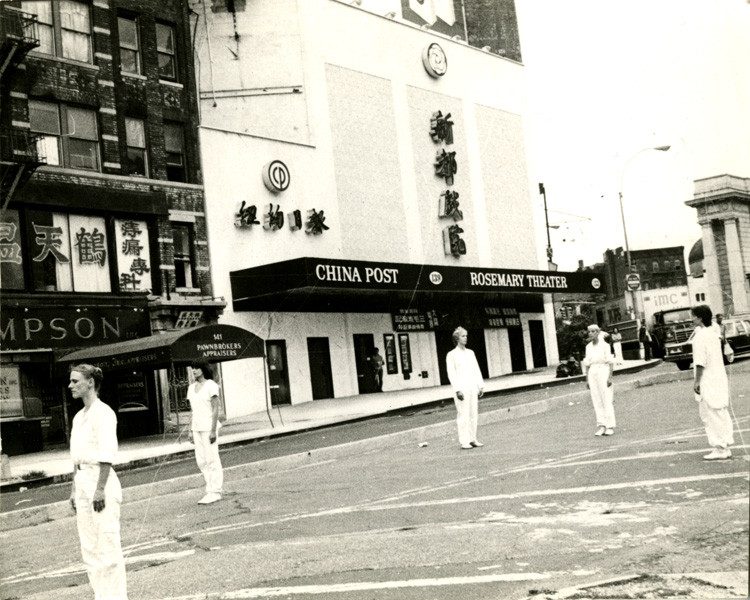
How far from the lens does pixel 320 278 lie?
105ft

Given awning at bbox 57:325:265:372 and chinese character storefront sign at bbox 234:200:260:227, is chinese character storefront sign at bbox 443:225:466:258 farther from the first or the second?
awning at bbox 57:325:265:372

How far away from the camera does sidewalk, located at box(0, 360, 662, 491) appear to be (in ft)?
64.3

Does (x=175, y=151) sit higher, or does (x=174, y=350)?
(x=175, y=151)

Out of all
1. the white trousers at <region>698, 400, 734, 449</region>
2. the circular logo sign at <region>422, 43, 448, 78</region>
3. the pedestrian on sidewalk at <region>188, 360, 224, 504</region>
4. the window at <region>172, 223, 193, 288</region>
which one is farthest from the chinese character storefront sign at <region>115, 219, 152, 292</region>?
the white trousers at <region>698, 400, 734, 449</region>

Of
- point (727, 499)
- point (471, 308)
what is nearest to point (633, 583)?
point (727, 499)

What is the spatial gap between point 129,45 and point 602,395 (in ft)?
68.4

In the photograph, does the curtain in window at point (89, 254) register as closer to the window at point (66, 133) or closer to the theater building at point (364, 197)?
the window at point (66, 133)

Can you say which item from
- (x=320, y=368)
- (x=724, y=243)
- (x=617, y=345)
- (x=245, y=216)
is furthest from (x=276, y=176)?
(x=724, y=243)

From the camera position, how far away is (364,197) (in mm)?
38375

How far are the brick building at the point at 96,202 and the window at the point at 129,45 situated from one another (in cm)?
4

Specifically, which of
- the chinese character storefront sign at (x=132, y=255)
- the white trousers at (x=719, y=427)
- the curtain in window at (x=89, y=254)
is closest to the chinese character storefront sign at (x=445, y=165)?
the chinese character storefront sign at (x=132, y=255)

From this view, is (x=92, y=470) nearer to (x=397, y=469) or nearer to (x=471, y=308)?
(x=397, y=469)

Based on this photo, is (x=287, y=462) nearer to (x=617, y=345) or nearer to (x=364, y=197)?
(x=617, y=345)

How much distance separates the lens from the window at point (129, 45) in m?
29.3
